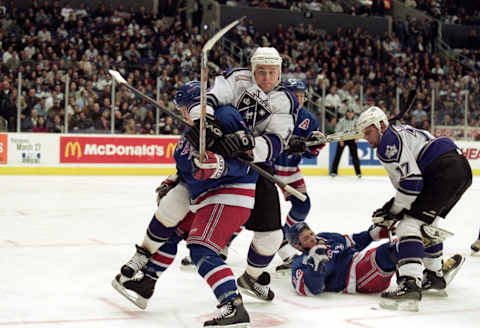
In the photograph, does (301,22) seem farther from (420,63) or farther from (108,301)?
(108,301)

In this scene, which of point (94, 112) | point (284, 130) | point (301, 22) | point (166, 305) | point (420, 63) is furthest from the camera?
point (301, 22)

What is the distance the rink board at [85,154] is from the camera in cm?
1237

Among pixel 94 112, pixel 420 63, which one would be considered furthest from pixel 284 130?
pixel 420 63

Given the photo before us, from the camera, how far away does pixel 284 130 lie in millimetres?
3254

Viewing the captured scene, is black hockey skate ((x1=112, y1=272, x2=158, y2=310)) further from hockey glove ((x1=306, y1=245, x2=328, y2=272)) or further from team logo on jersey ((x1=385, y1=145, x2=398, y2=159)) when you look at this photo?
team logo on jersey ((x1=385, y1=145, x2=398, y2=159))

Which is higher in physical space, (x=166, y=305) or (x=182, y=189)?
(x=182, y=189)

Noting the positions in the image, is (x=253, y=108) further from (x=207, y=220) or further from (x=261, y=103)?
(x=207, y=220)

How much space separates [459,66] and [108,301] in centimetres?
1714

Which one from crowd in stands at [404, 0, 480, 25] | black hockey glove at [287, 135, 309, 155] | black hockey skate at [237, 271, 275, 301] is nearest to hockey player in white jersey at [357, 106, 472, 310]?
black hockey skate at [237, 271, 275, 301]

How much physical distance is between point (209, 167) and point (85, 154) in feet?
33.7

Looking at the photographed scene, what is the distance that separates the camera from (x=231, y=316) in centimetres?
293

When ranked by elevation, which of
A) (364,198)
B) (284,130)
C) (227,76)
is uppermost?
(227,76)

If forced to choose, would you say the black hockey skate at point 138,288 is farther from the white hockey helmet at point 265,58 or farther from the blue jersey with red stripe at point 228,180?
the white hockey helmet at point 265,58

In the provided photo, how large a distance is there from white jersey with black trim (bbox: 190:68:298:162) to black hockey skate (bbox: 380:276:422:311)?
3.13ft
